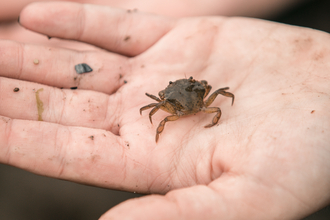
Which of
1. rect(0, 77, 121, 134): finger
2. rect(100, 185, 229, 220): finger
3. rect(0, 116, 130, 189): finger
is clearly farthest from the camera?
rect(0, 77, 121, 134): finger

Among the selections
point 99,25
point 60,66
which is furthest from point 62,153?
point 99,25

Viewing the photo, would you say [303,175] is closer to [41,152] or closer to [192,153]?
[192,153]

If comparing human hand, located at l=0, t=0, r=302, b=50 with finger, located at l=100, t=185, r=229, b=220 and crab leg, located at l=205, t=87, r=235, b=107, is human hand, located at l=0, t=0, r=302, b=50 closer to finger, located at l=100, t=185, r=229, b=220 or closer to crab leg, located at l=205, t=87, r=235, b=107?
crab leg, located at l=205, t=87, r=235, b=107

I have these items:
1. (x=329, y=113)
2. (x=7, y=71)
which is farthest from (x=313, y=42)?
(x=7, y=71)

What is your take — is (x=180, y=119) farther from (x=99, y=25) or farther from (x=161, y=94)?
(x=99, y=25)

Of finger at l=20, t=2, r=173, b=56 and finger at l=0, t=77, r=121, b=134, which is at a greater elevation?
finger at l=20, t=2, r=173, b=56

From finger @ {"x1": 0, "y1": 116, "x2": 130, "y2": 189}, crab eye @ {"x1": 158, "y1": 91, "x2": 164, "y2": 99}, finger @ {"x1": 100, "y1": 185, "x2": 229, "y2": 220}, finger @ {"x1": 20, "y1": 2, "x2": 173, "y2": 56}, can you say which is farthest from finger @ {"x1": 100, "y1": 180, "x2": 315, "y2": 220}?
finger @ {"x1": 20, "y1": 2, "x2": 173, "y2": 56}
